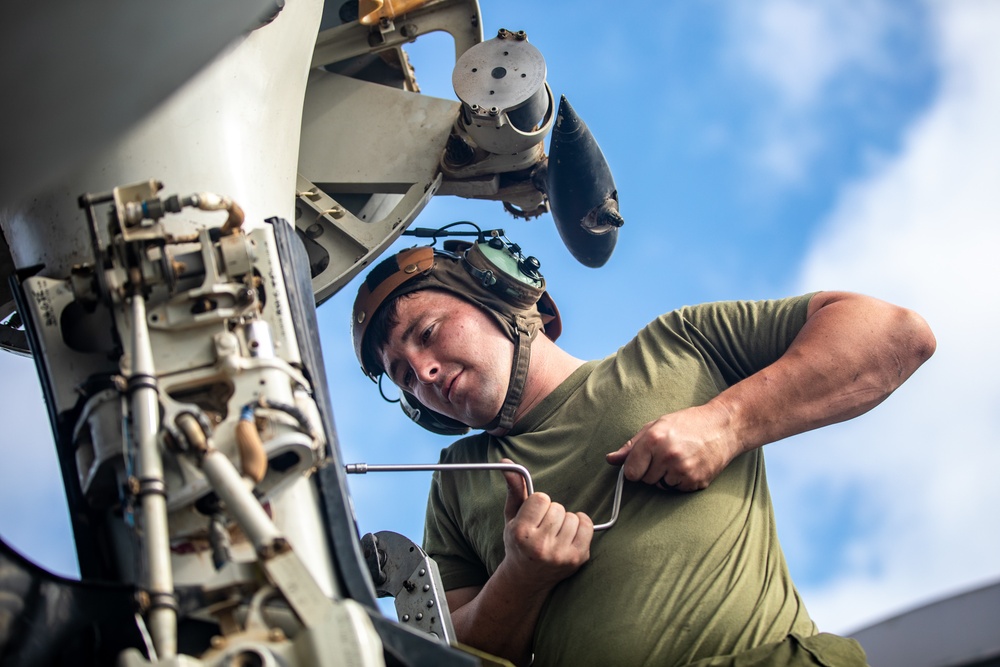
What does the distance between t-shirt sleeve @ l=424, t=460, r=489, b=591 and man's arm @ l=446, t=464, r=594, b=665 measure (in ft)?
1.20

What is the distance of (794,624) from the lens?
13.9ft

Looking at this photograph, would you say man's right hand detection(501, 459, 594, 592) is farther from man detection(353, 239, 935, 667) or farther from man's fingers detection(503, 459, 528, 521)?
man's fingers detection(503, 459, 528, 521)

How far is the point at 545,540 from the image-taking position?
4367 mm

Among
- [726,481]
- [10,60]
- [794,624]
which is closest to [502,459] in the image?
[726,481]

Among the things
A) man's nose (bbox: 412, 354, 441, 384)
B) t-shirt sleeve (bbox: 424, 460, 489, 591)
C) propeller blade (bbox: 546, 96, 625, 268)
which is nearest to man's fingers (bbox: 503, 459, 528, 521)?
t-shirt sleeve (bbox: 424, 460, 489, 591)

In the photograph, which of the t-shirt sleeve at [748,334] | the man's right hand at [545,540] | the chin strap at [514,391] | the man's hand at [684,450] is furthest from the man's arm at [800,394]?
the chin strap at [514,391]

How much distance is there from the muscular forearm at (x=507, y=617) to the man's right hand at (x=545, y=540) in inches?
3.8

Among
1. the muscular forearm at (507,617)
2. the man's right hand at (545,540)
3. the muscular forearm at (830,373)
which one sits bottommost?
the muscular forearm at (507,617)

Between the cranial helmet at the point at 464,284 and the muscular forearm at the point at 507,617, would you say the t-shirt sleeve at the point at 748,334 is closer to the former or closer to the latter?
the cranial helmet at the point at 464,284

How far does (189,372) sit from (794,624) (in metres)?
2.31

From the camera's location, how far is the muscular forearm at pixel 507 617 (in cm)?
455

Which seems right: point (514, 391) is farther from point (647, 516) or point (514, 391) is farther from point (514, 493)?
point (647, 516)

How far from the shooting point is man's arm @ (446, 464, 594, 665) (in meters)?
4.38

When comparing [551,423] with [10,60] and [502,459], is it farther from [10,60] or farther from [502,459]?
[10,60]
